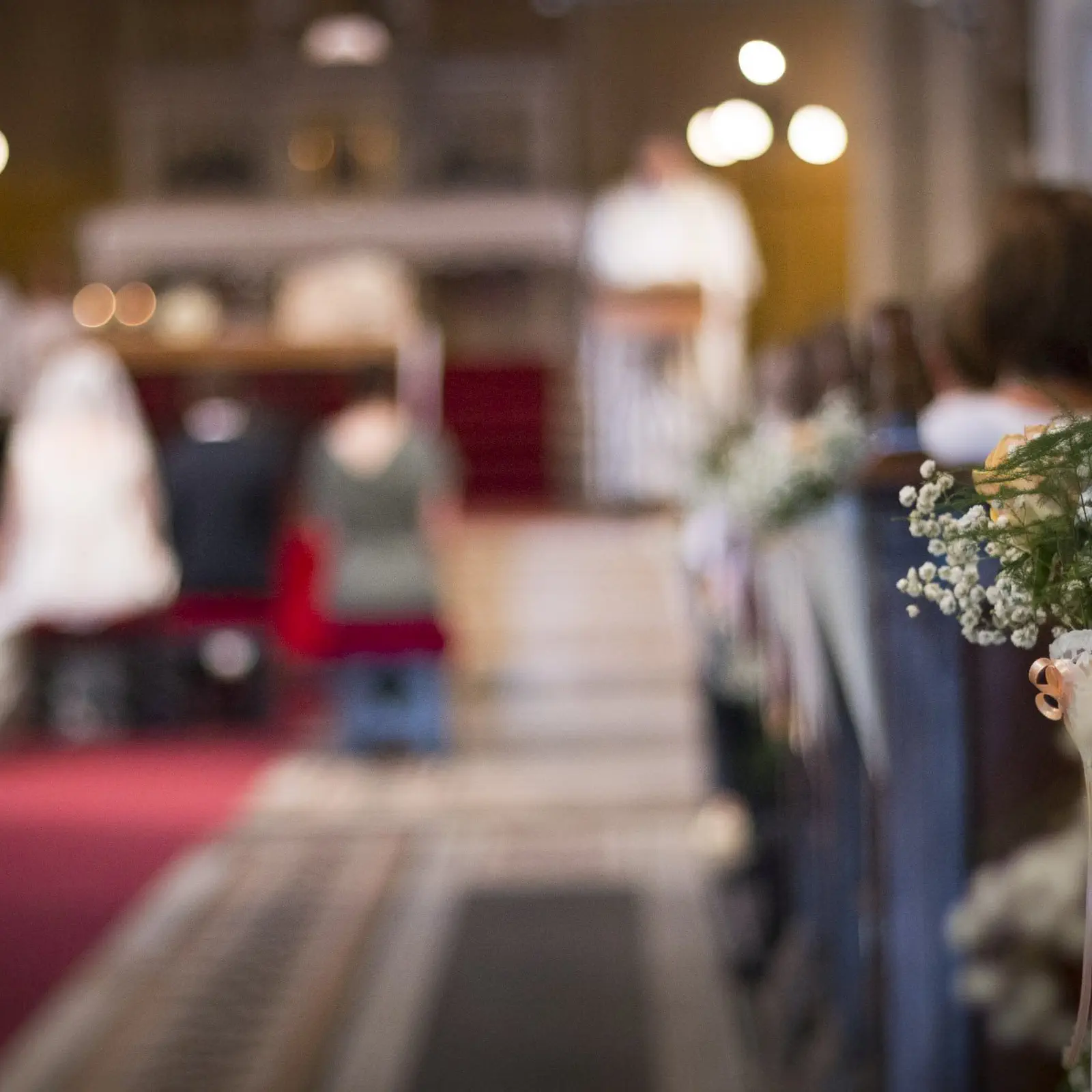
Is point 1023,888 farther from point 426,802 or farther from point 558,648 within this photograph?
point 558,648

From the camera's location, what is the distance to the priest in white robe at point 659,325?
349 inches

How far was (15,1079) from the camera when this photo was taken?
3.20 m

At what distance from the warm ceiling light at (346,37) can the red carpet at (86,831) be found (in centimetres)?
428

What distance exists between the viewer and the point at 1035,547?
1064 mm

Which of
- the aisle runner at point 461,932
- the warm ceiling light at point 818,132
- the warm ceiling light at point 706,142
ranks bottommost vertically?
the aisle runner at point 461,932

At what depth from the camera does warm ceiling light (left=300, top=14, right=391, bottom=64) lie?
369 inches

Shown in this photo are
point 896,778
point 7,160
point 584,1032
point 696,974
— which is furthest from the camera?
point 7,160

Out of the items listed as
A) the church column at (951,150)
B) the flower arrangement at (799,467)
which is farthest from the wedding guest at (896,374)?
the church column at (951,150)

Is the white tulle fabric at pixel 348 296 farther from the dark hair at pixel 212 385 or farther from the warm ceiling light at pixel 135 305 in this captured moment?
the dark hair at pixel 212 385

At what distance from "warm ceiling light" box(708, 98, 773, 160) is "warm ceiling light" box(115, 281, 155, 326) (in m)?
3.32

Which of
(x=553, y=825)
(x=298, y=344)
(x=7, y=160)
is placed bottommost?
(x=553, y=825)

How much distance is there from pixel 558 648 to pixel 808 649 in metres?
4.68

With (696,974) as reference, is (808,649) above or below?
above

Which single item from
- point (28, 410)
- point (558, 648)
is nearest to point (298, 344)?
point (28, 410)
